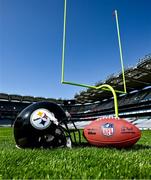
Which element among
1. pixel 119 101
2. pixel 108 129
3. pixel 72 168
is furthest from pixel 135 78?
pixel 72 168

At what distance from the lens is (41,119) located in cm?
426

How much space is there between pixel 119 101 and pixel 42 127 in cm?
4745

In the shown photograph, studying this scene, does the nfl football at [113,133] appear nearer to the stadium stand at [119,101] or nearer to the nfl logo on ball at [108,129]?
the nfl logo on ball at [108,129]

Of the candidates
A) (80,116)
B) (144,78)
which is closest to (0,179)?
(144,78)

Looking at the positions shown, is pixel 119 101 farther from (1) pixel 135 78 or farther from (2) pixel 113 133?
(2) pixel 113 133

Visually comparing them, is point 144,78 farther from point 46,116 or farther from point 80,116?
point 46,116

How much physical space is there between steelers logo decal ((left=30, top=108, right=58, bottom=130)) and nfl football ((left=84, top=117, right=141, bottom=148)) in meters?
0.78

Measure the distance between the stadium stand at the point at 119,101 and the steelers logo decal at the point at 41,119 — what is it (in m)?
31.0

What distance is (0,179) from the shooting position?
6.76ft

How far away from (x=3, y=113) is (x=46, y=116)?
59577mm

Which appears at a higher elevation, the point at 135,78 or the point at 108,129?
the point at 135,78

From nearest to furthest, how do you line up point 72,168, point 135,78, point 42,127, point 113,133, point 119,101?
point 72,168, point 42,127, point 113,133, point 135,78, point 119,101

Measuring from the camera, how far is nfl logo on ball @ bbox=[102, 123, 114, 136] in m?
4.44

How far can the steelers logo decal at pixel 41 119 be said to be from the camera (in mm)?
4242
